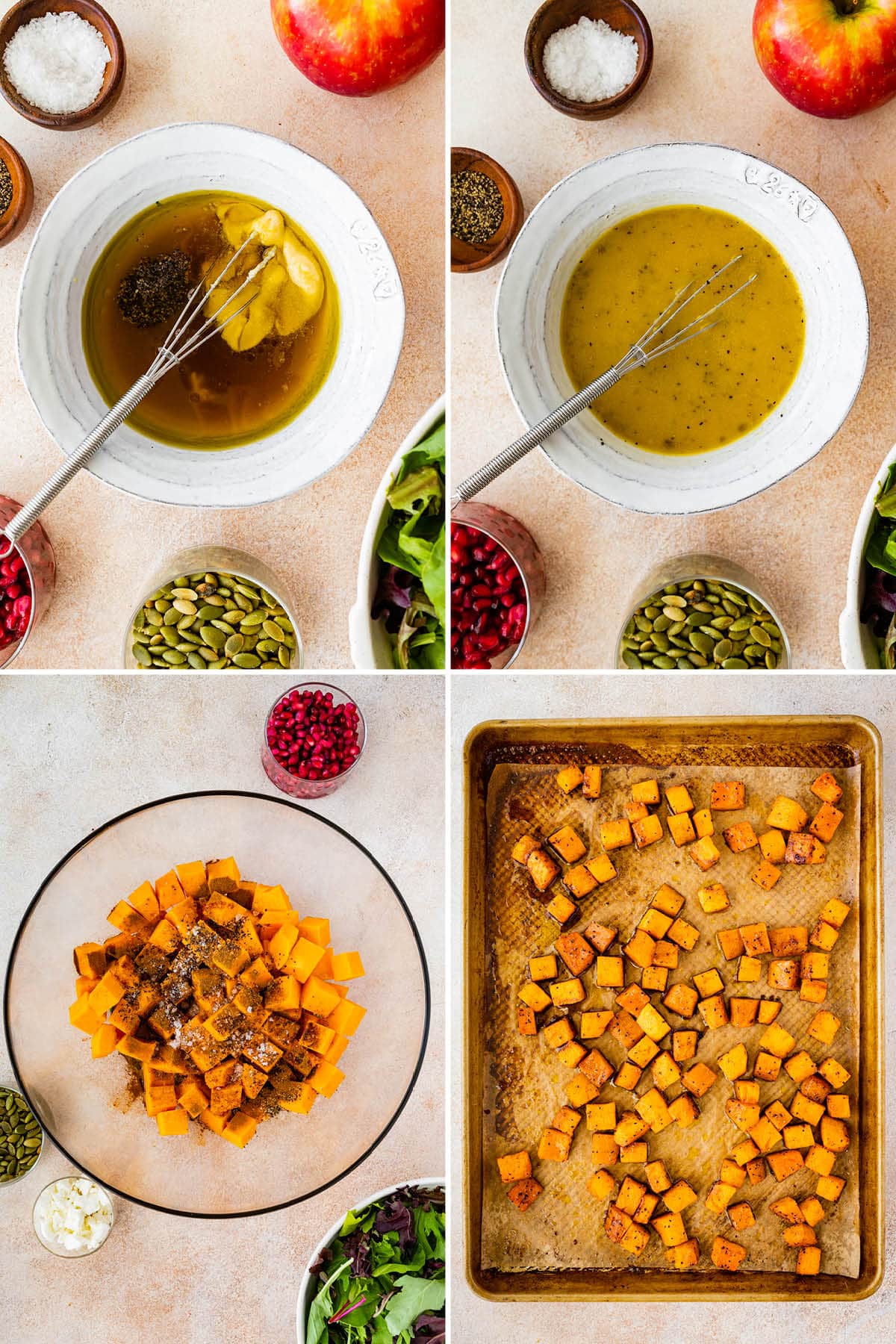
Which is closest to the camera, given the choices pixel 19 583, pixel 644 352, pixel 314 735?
pixel 644 352

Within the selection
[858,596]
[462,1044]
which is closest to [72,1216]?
[462,1044]

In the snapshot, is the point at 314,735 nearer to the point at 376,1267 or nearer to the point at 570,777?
the point at 570,777

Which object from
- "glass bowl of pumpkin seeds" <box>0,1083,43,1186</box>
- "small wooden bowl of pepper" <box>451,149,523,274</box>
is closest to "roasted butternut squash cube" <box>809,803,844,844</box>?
"small wooden bowl of pepper" <box>451,149,523,274</box>

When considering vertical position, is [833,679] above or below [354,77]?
below

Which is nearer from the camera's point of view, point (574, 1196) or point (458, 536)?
point (458, 536)

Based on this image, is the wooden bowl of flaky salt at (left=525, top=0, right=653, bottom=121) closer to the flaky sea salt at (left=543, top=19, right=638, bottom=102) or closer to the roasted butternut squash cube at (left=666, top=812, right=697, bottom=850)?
the flaky sea salt at (left=543, top=19, right=638, bottom=102)

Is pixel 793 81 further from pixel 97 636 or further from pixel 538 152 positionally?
pixel 97 636

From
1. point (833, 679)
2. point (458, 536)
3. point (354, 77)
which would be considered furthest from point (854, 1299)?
point (354, 77)
